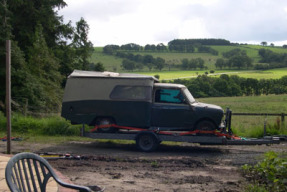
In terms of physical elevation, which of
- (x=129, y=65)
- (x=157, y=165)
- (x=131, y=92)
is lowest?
(x=157, y=165)

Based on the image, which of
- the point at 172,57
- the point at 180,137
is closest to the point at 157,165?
the point at 180,137

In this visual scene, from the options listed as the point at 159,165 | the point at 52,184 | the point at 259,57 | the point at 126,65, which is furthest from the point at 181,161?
the point at 259,57

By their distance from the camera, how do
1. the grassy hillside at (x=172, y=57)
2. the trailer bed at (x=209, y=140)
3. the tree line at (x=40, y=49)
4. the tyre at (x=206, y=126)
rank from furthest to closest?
the grassy hillside at (x=172, y=57) → the tree line at (x=40, y=49) → the tyre at (x=206, y=126) → the trailer bed at (x=209, y=140)

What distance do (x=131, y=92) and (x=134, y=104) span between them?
1.36 ft

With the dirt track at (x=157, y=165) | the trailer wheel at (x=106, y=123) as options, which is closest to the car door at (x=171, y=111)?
the dirt track at (x=157, y=165)

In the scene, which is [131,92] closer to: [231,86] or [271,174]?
[271,174]

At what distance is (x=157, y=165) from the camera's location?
9.90m

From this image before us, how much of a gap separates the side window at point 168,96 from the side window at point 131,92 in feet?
1.22

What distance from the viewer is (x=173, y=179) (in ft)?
27.8

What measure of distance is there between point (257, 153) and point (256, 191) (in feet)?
16.9

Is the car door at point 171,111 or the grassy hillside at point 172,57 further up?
the grassy hillside at point 172,57

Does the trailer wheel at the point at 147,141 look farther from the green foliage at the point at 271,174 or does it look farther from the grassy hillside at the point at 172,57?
the grassy hillside at the point at 172,57

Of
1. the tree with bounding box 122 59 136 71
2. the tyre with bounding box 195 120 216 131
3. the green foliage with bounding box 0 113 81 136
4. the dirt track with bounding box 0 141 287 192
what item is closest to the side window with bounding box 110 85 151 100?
the dirt track with bounding box 0 141 287 192

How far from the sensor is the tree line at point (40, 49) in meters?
27.5
